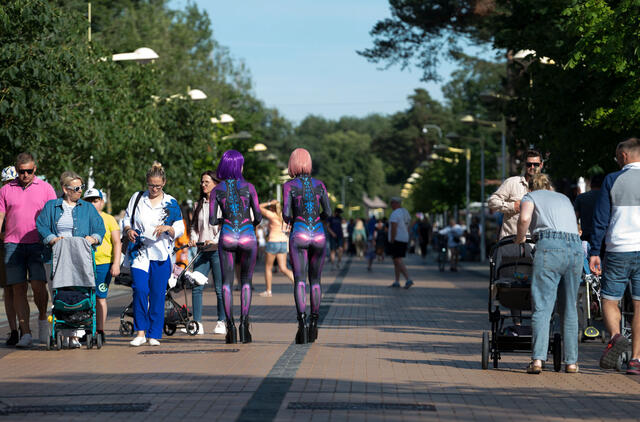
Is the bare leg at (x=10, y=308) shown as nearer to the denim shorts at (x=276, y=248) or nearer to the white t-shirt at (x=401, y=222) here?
the denim shorts at (x=276, y=248)

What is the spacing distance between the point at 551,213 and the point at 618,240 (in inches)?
30.6

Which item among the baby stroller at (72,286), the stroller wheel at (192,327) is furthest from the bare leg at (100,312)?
the stroller wheel at (192,327)

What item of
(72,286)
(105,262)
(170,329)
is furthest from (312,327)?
(72,286)

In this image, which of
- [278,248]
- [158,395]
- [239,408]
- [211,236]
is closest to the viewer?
[239,408]

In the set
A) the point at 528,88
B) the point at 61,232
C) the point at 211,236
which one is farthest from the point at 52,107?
the point at 528,88

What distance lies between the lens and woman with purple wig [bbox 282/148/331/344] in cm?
1195

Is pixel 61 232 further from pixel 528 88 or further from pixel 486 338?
pixel 528 88

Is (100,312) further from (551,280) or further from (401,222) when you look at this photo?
(401,222)

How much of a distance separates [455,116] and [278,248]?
104420mm

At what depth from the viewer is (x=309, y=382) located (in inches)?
355

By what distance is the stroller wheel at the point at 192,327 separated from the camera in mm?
13531

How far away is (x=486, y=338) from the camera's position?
9.69 meters

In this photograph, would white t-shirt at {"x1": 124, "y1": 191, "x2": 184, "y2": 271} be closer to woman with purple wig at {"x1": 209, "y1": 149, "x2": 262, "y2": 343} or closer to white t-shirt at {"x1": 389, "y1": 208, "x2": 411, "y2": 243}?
woman with purple wig at {"x1": 209, "y1": 149, "x2": 262, "y2": 343}

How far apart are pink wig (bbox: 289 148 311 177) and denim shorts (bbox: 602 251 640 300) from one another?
3.34m
